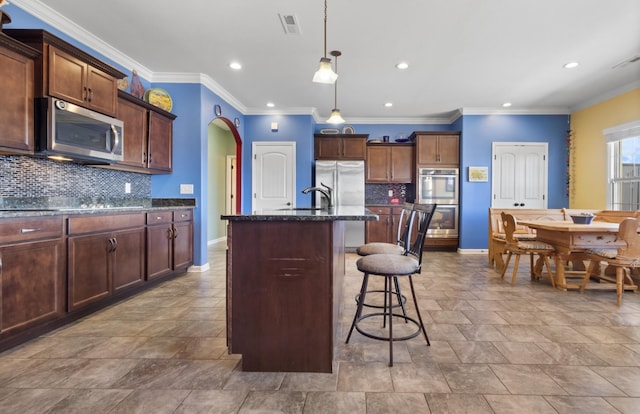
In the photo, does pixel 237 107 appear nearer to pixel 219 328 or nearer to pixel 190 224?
pixel 190 224

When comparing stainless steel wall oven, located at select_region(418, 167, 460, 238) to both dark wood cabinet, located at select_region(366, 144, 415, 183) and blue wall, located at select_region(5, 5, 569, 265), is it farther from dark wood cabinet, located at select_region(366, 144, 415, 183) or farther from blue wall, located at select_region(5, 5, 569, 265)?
dark wood cabinet, located at select_region(366, 144, 415, 183)

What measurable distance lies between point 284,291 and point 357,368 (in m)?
0.62

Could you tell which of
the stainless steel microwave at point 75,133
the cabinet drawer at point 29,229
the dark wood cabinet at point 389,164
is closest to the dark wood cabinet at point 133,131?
the stainless steel microwave at point 75,133

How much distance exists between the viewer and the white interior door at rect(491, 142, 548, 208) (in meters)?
5.83

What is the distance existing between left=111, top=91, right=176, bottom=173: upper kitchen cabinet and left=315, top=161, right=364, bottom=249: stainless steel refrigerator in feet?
8.84

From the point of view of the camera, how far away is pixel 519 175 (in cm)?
585

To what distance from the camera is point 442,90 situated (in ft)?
16.0

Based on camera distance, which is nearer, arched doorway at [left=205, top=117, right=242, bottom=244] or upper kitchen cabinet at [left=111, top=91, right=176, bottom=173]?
upper kitchen cabinet at [left=111, top=91, right=176, bottom=173]

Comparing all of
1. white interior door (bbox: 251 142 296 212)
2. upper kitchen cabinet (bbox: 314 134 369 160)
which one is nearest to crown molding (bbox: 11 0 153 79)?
white interior door (bbox: 251 142 296 212)

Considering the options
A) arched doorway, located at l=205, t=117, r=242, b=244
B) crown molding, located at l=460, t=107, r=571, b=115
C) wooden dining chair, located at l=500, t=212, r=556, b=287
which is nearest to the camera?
wooden dining chair, located at l=500, t=212, r=556, b=287

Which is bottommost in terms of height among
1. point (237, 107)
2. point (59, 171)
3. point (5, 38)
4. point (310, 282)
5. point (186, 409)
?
point (186, 409)

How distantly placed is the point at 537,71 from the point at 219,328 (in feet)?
15.6

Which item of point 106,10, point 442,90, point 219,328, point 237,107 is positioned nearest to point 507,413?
point 219,328

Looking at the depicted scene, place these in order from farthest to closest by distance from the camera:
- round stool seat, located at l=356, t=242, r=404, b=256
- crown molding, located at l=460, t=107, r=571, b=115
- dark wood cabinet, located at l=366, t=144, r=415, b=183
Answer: dark wood cabinet, located at l=366, t=144, r=415, b=183, crown molding, located at l=460, t=107, r=571, b=115, round stool seat, located at l=356, t=242, r=404, b=256
